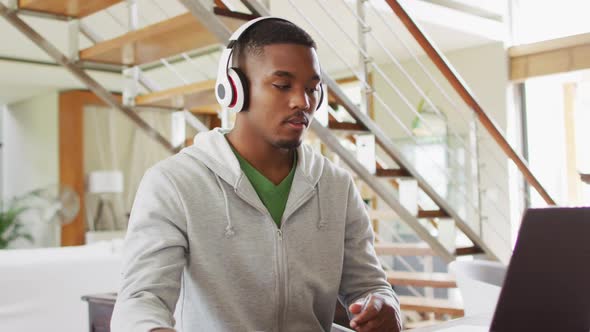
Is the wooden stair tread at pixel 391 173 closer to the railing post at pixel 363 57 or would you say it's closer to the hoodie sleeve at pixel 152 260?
the railing post at pixel 363 57

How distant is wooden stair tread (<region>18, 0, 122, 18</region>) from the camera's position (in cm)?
271

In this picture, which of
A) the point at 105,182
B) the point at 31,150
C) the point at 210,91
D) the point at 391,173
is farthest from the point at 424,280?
the point at 31,150

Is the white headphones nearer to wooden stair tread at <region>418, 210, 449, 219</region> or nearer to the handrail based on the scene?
the handrail

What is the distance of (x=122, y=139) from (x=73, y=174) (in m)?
1.04

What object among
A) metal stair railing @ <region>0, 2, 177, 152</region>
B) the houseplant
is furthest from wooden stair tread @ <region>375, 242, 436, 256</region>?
the houseplant

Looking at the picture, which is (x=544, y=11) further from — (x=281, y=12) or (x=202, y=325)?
(x=202, y=325)

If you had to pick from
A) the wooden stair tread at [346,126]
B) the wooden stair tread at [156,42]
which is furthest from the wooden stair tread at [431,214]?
the wooden stair tread at [156,42]

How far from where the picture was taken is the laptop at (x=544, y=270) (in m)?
0.94

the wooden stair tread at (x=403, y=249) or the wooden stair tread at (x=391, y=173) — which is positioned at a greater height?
the wooden stair tread at (x=391, y=173)

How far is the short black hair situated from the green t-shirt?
232mm

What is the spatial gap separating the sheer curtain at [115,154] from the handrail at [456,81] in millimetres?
5487

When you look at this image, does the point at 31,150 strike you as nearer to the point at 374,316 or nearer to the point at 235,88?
the point at 235,88

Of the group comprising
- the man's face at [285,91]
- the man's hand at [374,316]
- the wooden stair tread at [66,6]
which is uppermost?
the wooden stair tread at [66,6]

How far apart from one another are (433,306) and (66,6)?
2.31m
